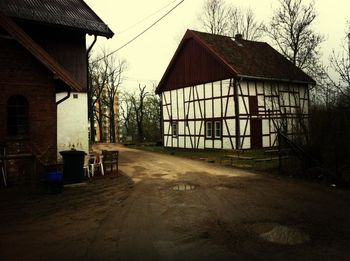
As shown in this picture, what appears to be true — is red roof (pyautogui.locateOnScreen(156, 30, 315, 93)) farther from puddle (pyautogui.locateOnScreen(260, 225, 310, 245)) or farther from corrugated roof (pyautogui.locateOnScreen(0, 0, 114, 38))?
puddle (pyautogui.locateOnScreen(260, 225, 310, 245))

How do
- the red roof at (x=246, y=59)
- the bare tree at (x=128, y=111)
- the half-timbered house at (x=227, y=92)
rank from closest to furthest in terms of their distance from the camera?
1. the half-timbered house at (x=227, y=92)
2. the red roof at (x=246, y=59)
3. the bare tree at (x=128, y=111)

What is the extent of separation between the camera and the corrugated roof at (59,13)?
14.1 metres

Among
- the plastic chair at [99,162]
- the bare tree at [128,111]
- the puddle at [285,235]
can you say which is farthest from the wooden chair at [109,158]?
the bare tree at [128,111]

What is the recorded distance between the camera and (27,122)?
40.1ft

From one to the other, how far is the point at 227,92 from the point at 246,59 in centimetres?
390

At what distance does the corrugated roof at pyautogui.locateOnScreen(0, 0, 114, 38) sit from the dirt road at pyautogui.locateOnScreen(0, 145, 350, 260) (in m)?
6.97

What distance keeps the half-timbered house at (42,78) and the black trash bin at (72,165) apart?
0.68 m

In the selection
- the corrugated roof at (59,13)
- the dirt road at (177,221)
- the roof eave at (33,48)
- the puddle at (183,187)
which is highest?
the corrugated roof at (59,13)

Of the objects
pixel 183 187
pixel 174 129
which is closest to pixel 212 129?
pixel 174 129

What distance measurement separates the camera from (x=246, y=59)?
87.8 feet

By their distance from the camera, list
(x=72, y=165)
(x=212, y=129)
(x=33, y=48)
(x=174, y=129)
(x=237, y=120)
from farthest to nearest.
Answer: (x=174, y=129) < (x=212, y=129) < (x=237, y=120) < (x=72, y=165) < (x=33, y=48)

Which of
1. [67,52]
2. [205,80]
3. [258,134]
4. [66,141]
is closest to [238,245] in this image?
[66,141]

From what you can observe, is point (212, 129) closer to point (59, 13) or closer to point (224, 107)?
point (224, 107)

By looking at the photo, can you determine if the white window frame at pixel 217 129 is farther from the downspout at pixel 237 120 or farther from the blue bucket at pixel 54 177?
the blue bucket at pixel 54 177
